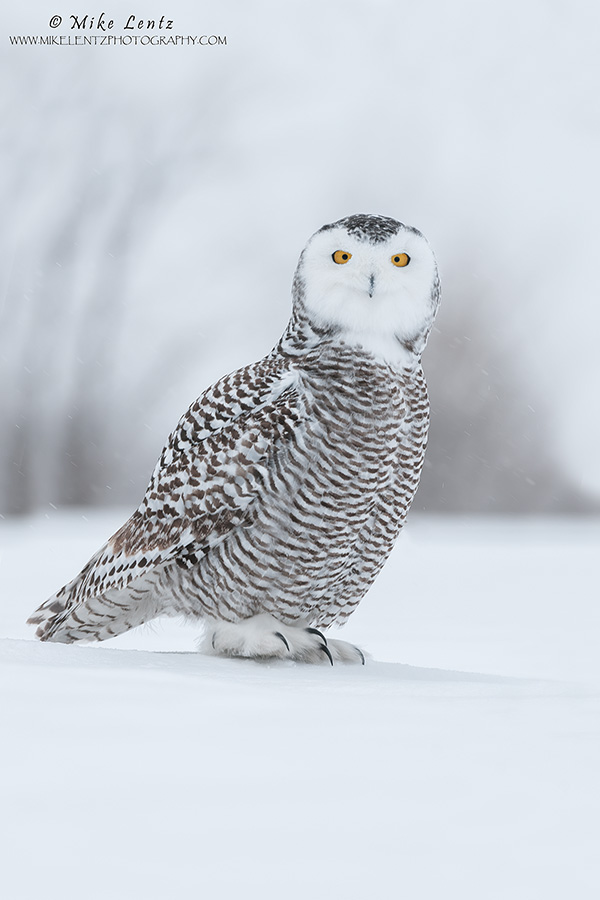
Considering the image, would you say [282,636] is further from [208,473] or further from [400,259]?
[400,259]

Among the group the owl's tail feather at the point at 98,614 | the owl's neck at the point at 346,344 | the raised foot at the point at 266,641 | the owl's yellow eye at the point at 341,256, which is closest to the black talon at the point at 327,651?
the raised foot at the point at 266,641

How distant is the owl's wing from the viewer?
2555 millimetres

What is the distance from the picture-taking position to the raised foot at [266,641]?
104 inches

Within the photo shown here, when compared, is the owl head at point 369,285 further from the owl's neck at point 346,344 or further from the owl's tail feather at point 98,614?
the owl's tail feather at point 98,614

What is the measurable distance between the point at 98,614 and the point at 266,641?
0.54 metres

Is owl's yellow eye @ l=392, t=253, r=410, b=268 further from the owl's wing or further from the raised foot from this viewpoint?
the raised foot

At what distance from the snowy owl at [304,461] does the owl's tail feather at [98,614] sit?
0.04 meters

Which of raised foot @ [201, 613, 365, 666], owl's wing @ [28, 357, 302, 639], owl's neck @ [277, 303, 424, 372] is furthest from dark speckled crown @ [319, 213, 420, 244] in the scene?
raised foot @ [201, 613, 365, 666]

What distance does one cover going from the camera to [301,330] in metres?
2.71

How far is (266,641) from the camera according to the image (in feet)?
8.64

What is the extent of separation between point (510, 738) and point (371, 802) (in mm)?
359

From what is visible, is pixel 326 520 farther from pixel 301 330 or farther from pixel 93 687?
pixel 93 687

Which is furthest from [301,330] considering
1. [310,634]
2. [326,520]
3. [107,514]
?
[107,514]

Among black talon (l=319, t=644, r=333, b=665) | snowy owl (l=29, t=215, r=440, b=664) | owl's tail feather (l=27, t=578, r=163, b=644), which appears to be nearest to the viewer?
snowy owl (l=29, t=215, r=440, b=664)
